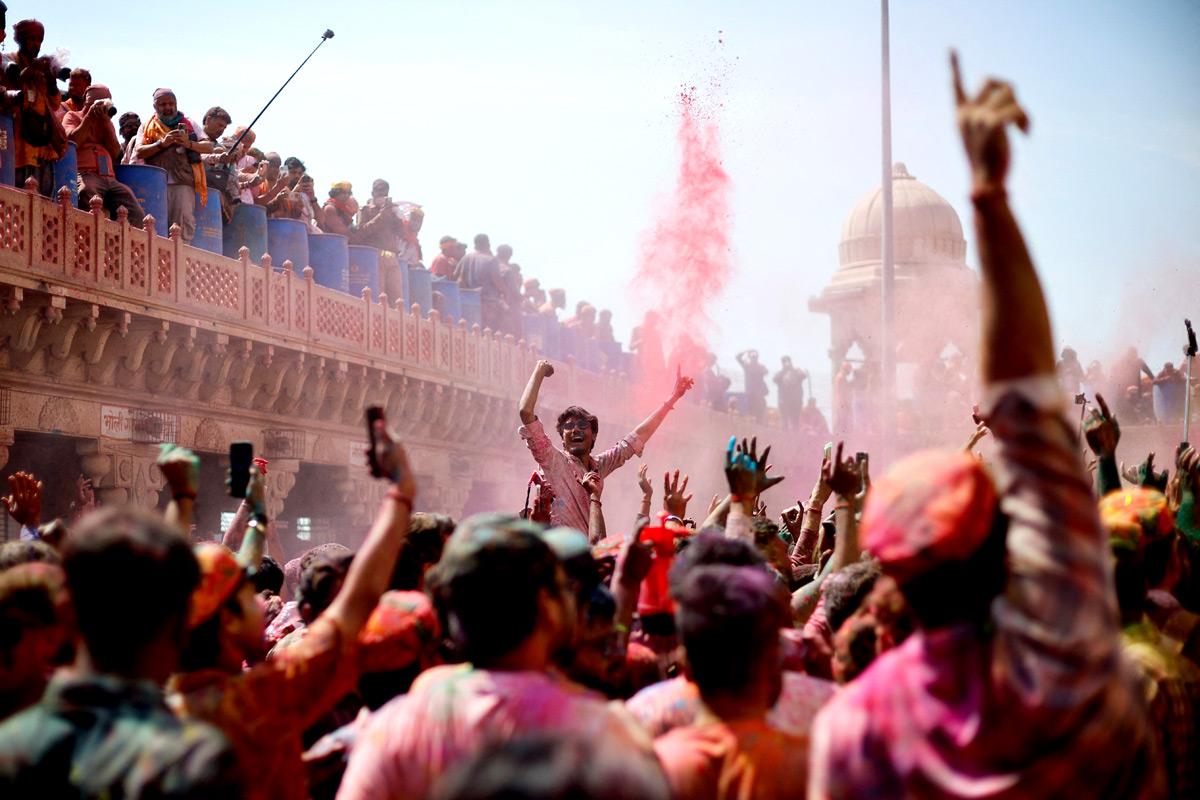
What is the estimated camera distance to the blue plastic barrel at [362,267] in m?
20.2

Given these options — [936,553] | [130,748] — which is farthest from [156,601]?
[936,553]

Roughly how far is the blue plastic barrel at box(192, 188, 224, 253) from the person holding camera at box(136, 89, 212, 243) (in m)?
0.26

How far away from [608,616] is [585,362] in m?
23.3

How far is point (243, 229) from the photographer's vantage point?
17484mm

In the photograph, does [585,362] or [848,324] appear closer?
[585,362]

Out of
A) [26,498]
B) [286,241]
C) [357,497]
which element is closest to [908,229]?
[357,497]

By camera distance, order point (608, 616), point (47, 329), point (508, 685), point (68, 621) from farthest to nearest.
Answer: point (47, 329) → point (608, 616) → point (68, 621) → point (508, 685)

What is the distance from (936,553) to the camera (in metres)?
2.18

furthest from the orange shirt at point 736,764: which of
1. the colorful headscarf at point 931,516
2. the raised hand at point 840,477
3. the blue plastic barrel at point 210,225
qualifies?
the blue plastic barrel at point 210,225

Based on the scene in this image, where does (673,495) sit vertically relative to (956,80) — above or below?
below

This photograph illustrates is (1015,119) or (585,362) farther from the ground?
(585,362)

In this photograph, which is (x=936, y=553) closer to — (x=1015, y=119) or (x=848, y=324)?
(x=1015, y=119)

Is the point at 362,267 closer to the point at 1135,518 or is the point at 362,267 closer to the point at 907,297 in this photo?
the point at 1135,518

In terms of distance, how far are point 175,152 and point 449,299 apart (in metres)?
8.16
